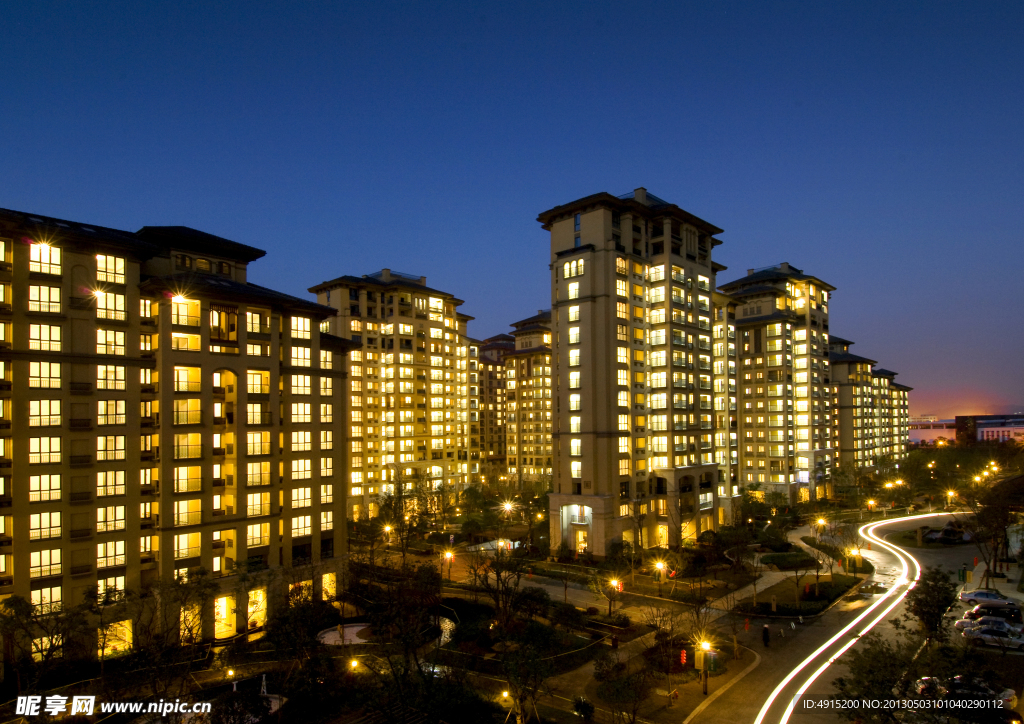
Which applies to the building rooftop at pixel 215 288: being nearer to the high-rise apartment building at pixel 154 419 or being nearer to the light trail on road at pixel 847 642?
the high-rise apartment building at pixel 154 419

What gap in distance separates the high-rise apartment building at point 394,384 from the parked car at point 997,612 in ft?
211

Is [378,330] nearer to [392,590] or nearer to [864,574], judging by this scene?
[392,590]

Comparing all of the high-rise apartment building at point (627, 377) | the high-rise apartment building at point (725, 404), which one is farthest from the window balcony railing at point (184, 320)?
the high-rise apartment building at point (725, 404)

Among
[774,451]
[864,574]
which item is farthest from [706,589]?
[774,451]

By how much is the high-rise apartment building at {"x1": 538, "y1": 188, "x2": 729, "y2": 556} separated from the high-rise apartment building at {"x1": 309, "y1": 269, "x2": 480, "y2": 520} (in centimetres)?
3444

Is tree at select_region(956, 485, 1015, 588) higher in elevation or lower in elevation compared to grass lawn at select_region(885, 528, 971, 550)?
higher

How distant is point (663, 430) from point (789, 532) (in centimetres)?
2241

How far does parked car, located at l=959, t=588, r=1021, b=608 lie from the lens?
135ft

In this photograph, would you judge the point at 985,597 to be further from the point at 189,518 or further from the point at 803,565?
the point at 189,518

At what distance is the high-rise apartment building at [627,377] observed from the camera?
6228 centimetres

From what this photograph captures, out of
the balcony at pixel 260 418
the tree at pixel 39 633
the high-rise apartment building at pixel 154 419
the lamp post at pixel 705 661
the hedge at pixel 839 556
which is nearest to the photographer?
the tree at pixel 39 633

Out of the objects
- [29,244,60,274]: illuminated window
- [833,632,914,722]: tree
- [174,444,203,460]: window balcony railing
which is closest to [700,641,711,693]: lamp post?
[833,632,914,722]: tree

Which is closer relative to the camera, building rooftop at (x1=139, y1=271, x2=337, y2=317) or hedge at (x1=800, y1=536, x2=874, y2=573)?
building rooftop at (x1=139, y1=271, x2=337, y2=317)

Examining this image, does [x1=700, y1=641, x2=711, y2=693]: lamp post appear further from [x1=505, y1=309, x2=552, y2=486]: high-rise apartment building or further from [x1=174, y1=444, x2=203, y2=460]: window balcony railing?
[x1=505, y1=309, x2=552, y2=486]: high-rise apartment building
